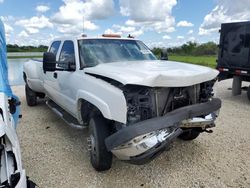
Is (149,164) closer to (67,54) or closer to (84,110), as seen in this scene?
(84,110)

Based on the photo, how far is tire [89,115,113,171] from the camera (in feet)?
11.3

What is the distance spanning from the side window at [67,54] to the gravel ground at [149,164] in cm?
148

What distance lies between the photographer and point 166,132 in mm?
2939

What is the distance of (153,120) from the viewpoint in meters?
2.87

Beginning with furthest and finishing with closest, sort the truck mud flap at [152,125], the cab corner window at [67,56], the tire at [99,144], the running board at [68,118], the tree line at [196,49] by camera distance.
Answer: the tree line at [196,49] → the cab corner window at [67,56] → the running board at [68,118] → the tire at [99,144] → the truck mud flap at [152,125]

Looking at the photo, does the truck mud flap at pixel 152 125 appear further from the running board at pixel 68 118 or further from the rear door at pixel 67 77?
the rear door at pixel 67 77

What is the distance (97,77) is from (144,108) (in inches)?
36.6

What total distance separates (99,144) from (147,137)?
0.87m

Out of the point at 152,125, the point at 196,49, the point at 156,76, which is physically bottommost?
the point at 196,49

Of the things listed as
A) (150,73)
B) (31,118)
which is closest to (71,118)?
(31,118)

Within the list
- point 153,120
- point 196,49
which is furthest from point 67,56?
point 196,49

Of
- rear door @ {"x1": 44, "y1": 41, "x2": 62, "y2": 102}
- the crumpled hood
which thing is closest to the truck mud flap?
the crumpled hood

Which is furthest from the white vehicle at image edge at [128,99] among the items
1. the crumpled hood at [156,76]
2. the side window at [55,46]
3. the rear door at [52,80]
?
the side window at [55,46]

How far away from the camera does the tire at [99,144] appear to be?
136 inches
